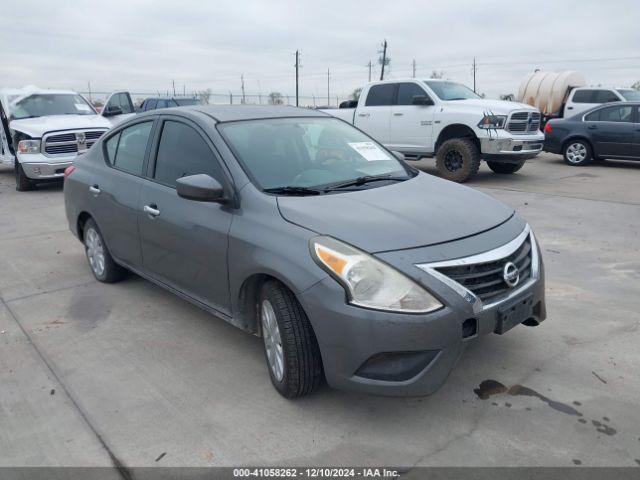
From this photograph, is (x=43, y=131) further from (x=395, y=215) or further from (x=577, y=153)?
(x=577, y=153)

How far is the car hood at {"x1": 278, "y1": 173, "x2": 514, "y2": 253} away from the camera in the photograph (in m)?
2.72

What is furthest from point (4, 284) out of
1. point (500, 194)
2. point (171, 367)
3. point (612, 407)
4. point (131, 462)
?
point (500, 194)

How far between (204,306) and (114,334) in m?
0.86

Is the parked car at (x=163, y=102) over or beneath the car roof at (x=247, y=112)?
over

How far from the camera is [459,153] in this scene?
1034 centimetres

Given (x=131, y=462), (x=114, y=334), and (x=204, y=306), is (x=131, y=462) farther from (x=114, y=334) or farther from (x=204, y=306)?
(x=114, y=334)

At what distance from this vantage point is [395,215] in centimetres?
293

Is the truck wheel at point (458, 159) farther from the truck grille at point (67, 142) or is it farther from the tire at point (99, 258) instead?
the tire at point (99, 258)

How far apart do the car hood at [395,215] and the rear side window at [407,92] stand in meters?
8.04

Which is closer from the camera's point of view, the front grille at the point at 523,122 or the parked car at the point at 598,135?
the front grille at the point at 523,122

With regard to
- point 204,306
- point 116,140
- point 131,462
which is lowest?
point 131,462

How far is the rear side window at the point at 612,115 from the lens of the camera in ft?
39.5

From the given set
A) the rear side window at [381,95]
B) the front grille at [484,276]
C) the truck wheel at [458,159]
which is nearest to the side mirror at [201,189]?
the front grille at [484,276]

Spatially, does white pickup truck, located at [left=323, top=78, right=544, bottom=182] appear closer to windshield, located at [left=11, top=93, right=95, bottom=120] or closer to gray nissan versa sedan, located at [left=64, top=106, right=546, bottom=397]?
windshield, located at [left=11, top=93, right=95, bottom=120]
